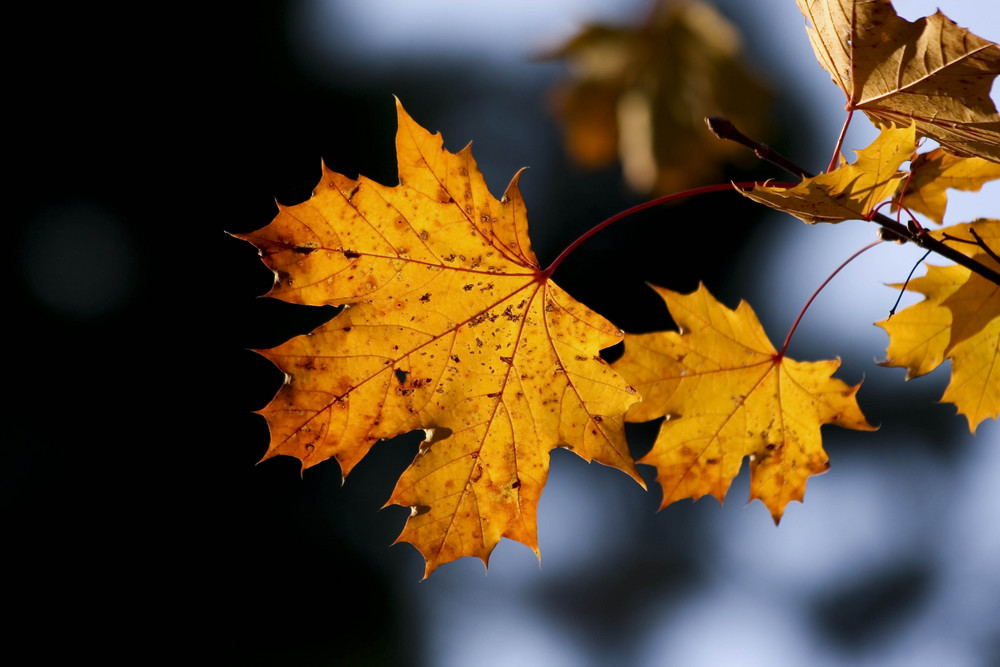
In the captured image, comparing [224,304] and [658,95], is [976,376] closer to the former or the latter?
[658,95]

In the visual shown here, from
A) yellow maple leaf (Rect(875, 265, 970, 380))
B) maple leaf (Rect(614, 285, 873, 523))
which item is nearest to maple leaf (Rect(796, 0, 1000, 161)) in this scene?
yellow maple leaf (Rect(875, 265, 970, 380))

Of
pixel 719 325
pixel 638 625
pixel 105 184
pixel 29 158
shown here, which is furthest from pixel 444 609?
pixel 719 325

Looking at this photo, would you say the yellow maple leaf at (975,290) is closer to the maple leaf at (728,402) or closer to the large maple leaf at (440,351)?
the maple leaf at (728,402)

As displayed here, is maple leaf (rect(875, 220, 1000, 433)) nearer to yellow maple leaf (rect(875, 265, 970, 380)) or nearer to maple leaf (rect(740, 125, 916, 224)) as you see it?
yellow maple leaf (rect(875, 265, 970, 380))

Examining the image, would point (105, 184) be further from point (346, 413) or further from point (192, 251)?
point (346, 413)

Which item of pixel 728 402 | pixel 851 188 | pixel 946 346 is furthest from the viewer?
pixel 728 402

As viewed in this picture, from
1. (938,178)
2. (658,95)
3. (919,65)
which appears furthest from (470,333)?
(658,95)
